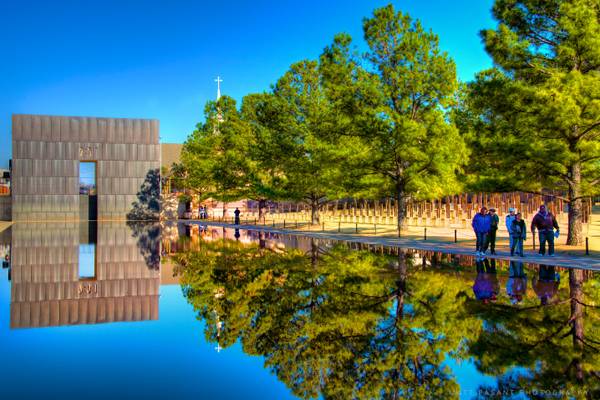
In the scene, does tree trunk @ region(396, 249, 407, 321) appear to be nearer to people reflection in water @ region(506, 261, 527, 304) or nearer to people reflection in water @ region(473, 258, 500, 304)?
people reflection in water @ region(473, 258, 500, 304)

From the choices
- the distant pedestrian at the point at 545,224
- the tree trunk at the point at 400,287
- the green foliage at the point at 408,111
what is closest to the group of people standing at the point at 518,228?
the distant pedestrian at the point at 545,224

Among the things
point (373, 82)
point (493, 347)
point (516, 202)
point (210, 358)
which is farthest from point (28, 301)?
point (516, 202)

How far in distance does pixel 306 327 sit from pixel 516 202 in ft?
167

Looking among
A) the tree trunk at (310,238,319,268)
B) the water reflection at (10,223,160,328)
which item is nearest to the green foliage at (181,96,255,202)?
the tree trunk at (310,238,319,268)

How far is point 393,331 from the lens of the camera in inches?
357

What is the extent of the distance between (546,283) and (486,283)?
1570mm

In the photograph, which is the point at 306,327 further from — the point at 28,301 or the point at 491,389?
the point at 28,301

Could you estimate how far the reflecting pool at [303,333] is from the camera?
6715 mm

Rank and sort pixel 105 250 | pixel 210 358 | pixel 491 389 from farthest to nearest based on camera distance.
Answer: pixel 105 250 → pixel 210 358 → pixel 491 389

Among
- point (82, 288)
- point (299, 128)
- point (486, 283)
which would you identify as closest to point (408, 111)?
point (299, 128)

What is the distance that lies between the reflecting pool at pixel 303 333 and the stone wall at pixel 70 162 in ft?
188

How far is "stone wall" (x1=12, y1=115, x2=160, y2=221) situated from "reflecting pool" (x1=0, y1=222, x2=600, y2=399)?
57172 mm

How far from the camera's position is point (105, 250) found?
88.2ft

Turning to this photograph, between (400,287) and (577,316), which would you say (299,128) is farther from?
(577,316)
